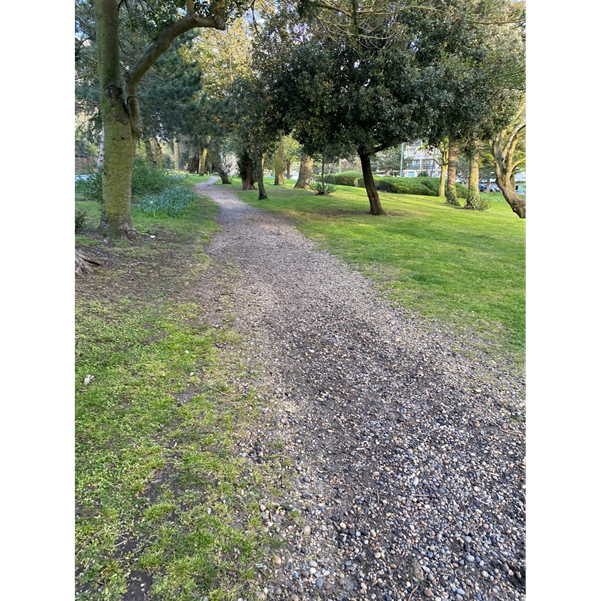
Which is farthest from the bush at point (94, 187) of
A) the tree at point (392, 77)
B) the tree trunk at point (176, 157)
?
the tree trunk at point (176, 157)

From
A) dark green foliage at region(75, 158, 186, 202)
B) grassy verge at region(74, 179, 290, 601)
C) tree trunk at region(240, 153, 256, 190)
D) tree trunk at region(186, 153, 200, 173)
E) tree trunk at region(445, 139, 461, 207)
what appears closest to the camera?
grassy verge at region(74, 179, 290, 601)

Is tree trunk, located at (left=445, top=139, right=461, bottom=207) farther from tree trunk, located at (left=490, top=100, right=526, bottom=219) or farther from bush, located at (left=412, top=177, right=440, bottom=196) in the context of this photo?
bush, located at (left=412, top=177, right=440, bottom=196)

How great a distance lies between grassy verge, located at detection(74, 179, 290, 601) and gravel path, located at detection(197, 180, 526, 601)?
6.3 inches

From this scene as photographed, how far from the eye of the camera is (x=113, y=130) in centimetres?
682

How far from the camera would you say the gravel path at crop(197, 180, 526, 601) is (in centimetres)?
170

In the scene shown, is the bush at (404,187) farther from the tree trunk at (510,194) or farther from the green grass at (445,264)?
the tree trunk at (510,194)

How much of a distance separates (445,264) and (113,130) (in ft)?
21.7

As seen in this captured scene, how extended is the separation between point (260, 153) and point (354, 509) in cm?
1322

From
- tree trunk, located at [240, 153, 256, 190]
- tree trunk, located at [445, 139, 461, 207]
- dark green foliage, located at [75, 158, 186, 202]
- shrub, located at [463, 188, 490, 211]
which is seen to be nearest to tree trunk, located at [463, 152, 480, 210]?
shrub, located at [463, 188, 490, 211]

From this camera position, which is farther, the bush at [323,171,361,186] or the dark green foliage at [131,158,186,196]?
the bush at [323,171,361,186]

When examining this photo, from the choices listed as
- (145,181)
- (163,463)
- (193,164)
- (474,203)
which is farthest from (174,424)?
(193,164)

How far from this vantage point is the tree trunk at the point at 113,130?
6.62 m

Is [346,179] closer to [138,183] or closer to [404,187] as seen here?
[404,187]
